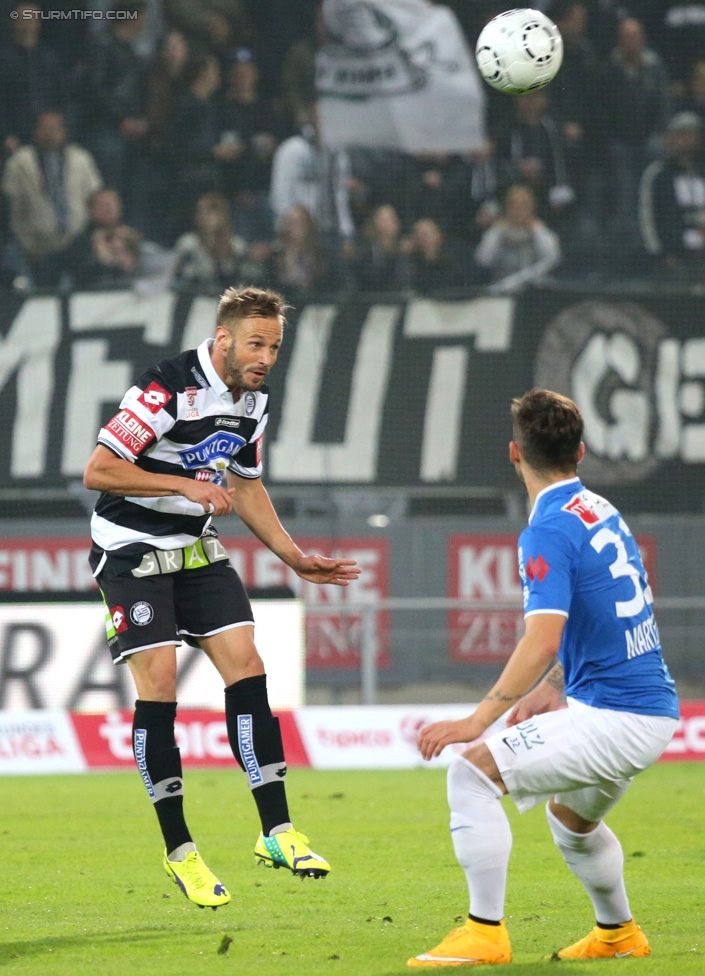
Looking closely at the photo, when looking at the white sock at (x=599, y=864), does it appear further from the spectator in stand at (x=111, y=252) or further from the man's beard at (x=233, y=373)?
the spectator in stand at (x=111, y=252)

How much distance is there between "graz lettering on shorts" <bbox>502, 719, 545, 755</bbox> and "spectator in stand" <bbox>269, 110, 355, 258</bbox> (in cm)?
998

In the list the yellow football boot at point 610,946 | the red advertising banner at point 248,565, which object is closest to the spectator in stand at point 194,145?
Result: the red advertising banner at point 248,565

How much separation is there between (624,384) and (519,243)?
5.92ft

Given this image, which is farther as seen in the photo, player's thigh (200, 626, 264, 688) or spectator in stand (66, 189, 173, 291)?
spectator in stand (66, 189, 173, 291)

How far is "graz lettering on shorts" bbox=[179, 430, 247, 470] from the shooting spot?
5.41 metres

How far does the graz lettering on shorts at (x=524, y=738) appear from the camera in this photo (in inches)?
159

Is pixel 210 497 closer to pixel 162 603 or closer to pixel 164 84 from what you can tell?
pixel 162 603

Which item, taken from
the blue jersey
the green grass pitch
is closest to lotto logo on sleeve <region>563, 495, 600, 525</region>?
the blue jersey

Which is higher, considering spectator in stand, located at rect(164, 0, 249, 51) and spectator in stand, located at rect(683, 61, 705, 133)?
spectator in stand, located at rect(164, 0, 249, 51)

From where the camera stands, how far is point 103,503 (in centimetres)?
550

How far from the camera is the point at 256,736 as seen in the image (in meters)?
5.38

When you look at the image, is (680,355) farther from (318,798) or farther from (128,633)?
(128,633)

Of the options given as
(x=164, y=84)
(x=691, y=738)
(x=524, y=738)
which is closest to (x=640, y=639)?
(x=524, y=738)

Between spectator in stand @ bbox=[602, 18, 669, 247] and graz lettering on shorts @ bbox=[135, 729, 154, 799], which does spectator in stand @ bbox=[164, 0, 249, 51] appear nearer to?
spectator in stand @ bbox=[602, 18, 669, 247]
